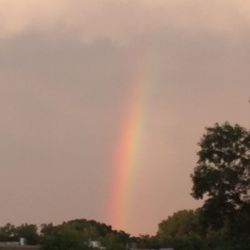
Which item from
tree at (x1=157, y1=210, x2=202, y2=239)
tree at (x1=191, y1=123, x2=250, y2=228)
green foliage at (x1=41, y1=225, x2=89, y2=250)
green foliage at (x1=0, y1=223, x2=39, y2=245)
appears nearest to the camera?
tree at (x1=191, y1=123, x2=250, y2=228)

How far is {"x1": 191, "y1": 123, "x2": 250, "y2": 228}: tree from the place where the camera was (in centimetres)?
5428

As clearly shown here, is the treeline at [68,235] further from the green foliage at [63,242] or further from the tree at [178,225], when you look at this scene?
the tree at [178,225]

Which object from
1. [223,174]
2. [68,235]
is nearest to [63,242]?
[68,235]

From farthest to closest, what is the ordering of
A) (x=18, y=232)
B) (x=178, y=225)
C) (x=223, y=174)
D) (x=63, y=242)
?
(x=178, y=225), (x=18, y=232), (x=63, y=242), (x=223, y=174)

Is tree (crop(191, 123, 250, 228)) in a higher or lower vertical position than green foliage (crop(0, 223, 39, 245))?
lower

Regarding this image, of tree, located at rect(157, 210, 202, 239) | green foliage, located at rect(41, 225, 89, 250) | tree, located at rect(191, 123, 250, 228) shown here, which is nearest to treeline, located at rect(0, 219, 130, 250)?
green foliage, located at rect(41, 225, 89, 250)

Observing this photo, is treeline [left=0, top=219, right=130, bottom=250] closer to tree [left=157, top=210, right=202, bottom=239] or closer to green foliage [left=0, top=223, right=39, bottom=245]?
green foliage [left=0, top=223, right=39, bottom=245]

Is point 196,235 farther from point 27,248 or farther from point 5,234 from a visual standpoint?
point 27,248

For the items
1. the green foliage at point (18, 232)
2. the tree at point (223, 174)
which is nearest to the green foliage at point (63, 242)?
the tree at point (223, 174)

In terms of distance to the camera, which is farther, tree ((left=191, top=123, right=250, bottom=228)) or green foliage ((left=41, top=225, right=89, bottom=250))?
green foliage ((left=41, top=225, right=89, bottom=250))

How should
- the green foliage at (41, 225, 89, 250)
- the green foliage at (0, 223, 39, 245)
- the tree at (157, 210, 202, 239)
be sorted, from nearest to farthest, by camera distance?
the green foliage at (41, 225, 89, 250) < the green foliage at (0, 223, 39, 245) < the tree at (157, 210, 202, 239)

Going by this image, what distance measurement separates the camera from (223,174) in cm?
5397

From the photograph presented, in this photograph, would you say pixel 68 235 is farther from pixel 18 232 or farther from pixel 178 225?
pixel 178 225

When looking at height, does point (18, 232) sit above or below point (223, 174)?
above
